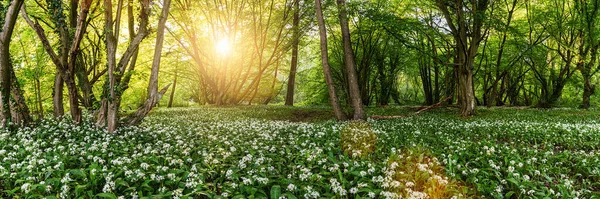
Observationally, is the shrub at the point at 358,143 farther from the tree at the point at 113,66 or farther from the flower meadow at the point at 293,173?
the tree at the point at 113,66

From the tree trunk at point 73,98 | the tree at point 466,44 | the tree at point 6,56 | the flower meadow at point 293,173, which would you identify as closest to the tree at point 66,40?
the tree trunk at point 73,98

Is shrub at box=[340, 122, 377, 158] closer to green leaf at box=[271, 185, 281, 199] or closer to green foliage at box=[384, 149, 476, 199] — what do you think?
green foliage at box=[384, 149, 476, 199]

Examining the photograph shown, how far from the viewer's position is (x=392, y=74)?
1212 inches

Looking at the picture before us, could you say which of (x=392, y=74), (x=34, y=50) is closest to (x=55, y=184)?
(x=34, y=50)

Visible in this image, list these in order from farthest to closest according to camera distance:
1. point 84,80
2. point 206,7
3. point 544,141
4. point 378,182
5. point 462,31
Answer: point 206,7 < point 462,31 < point 84,80 < point 544,141 < point 378,182

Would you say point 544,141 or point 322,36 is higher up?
point 322,36

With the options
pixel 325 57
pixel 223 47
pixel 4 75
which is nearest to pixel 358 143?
pixel 325 57

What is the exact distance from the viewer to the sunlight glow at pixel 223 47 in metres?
26.6

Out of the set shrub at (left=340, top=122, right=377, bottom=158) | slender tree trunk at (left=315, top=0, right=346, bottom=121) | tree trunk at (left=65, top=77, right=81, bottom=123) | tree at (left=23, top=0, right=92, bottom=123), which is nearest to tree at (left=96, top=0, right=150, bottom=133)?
tree at (left=23, top=0, right=92, bottom=123)

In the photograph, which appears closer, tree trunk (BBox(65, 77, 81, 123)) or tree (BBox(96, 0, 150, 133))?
tree (BBox(96, 0, 150, 133))

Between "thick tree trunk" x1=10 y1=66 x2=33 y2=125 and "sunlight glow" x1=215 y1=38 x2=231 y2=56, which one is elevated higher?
"sunlight glow" x1=215 y1=38 x2=231 y2=56

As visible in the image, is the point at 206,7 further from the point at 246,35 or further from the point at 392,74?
the point at 392,74

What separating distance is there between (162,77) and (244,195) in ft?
115

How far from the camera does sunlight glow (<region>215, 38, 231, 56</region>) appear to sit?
87.2 feet
